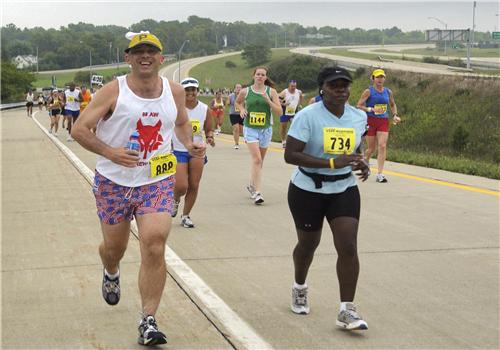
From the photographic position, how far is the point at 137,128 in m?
5.62

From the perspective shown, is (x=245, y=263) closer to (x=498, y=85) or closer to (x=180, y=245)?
(x=180, y=245)

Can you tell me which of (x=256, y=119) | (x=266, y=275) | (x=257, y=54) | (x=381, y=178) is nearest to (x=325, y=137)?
(x=266, y=275)

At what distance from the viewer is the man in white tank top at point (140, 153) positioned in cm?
554

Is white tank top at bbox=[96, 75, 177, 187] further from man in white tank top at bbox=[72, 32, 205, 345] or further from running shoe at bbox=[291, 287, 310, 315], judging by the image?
running shoe at bbox=[291, 287, 310, 315]

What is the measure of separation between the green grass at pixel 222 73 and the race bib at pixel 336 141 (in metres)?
98.1

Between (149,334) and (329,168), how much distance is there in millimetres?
1722

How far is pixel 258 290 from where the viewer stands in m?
6.91

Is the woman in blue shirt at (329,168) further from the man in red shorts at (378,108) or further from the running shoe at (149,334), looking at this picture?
the man in red shorts at (378,108)

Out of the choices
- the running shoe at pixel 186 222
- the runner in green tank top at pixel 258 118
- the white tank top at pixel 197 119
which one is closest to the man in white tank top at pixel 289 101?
the runner in green tank top at pixel 258 118

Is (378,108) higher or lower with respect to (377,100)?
lower

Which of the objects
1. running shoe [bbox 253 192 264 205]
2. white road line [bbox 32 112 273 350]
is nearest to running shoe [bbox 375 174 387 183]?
running shoe [bbox 253 192 264 205]

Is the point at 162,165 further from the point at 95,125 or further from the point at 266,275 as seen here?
the point at 266,275

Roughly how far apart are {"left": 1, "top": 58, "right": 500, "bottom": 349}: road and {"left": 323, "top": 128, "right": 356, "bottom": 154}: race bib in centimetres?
Result: 123

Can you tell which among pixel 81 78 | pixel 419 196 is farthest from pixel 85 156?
pixel 81 78
